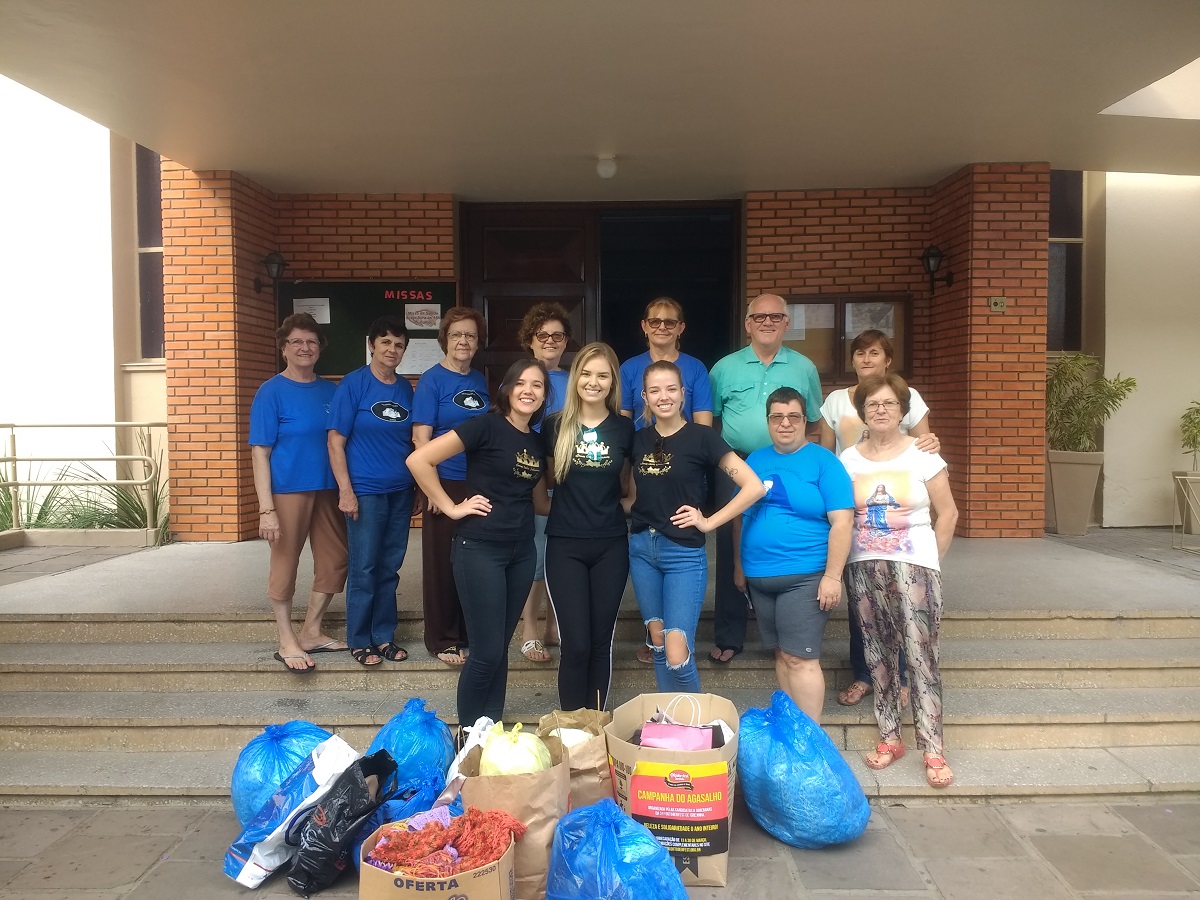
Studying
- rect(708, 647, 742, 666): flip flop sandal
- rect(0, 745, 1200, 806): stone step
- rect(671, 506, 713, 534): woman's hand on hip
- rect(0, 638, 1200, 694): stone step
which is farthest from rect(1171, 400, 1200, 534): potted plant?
rect(671, 506, 713, 534): woman's hand on hip

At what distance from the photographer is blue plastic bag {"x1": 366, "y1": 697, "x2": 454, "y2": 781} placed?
293 centimetres

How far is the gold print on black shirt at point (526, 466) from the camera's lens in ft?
10.1

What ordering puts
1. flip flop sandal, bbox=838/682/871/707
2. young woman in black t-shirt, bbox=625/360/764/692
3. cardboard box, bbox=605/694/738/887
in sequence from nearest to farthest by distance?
cardboard box, bbox=605/694/738/887
young woman in black t-shirt, bbox=625/360/764/692
flip flop sandal, bbox=838/682/871/707

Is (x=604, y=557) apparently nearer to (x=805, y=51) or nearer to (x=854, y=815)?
(x=854, y=815)

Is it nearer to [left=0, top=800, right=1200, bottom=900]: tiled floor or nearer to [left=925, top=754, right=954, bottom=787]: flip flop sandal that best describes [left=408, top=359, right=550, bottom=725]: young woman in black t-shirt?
[left=0, top=800, right=1200, bottom=900]: tiled floor

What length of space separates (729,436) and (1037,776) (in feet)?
6.06

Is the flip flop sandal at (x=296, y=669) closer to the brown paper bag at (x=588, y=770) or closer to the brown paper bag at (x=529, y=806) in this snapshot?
the brown paper bag at (x=588, y=770)

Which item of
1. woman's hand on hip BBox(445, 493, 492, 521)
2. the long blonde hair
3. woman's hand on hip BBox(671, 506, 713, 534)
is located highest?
the long blonde hair

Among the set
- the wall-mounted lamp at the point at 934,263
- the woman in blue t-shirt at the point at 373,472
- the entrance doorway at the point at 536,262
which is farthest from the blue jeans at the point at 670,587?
the wall-mounted lamp at the point at 934,263

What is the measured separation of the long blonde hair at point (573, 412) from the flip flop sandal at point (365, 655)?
1.38 meters

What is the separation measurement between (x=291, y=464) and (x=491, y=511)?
1.22 metres

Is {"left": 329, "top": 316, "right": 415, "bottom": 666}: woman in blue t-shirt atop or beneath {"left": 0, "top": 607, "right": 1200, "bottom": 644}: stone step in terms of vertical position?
atop

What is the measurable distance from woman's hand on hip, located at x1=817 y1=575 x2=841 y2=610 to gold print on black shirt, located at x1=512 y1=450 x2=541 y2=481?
3.81 feet

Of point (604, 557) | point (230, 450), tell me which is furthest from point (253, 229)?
point (604, 557)
